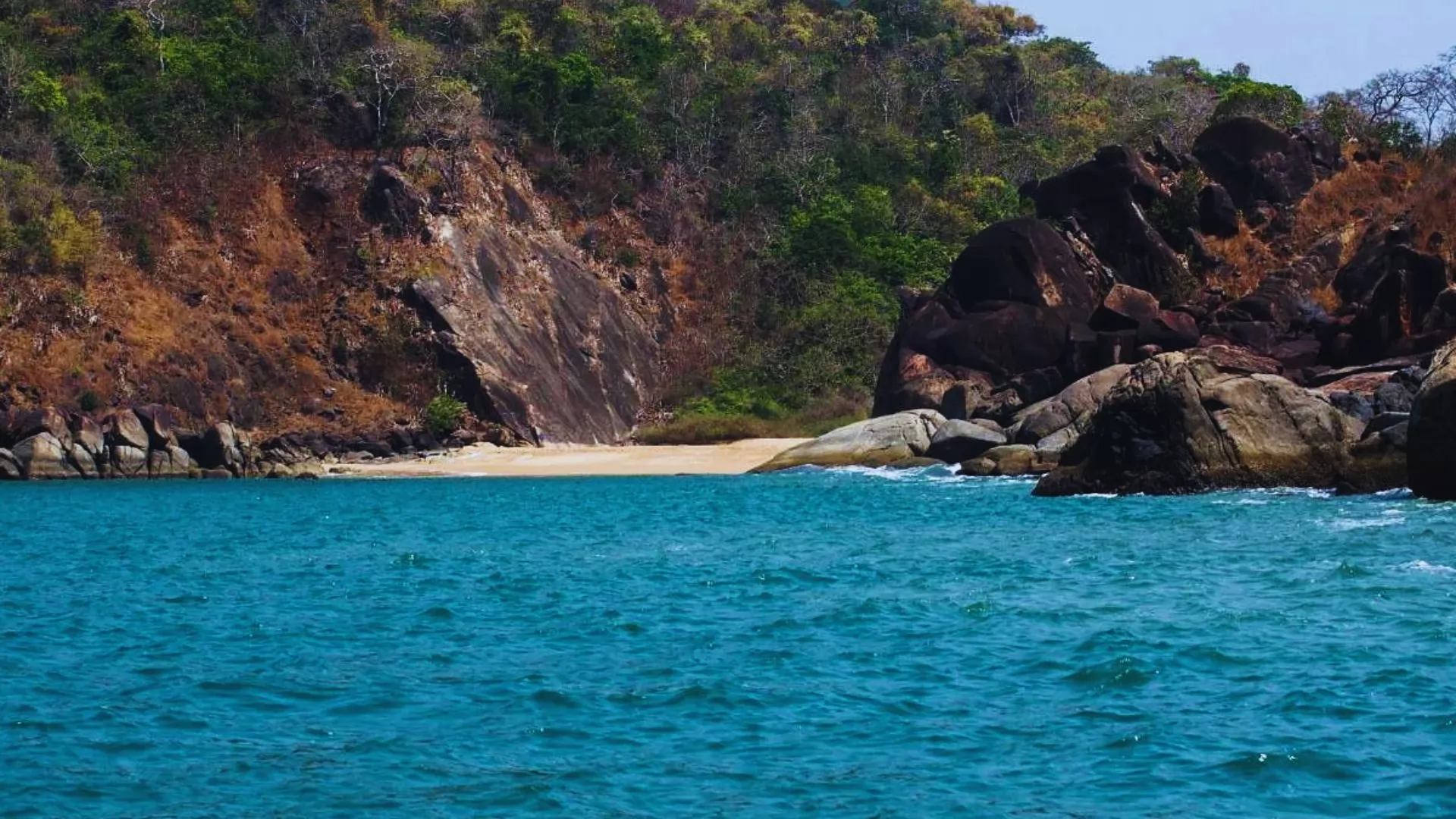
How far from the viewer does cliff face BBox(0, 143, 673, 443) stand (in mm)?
64812

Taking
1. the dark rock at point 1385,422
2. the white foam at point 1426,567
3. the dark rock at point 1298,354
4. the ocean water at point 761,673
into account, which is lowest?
the ocean water at point 761,673

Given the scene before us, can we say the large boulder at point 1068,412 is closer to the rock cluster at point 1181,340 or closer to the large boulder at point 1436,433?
the rock cluster at point 1181,340

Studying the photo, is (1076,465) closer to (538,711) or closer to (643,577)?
(643,577)

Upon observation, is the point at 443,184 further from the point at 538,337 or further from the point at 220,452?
the point at 220,452

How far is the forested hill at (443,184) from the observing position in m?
67.9

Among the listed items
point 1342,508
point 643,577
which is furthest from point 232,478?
point 1342,508

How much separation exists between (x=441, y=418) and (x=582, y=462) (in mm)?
7036

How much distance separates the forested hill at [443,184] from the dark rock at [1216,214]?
30.5 ft

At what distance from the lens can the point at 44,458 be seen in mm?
58844

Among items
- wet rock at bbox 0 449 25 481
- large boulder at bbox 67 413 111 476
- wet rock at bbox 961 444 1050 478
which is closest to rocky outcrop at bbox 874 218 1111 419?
wet rock at bbox 961 444 1050 478

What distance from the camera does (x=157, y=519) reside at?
4222 cm

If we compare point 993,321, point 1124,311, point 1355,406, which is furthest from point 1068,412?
point 993,321

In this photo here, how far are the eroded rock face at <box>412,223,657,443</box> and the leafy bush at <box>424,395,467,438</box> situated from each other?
195 cm

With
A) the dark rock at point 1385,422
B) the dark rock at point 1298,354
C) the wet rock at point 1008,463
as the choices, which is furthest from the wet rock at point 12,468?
the dark rock at point 1385,422
